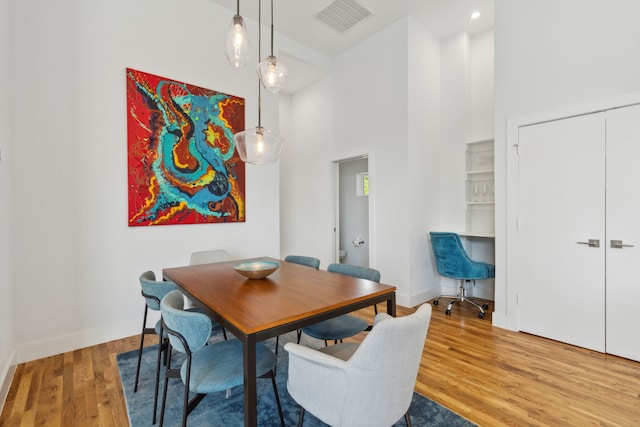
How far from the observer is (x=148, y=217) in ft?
10.0

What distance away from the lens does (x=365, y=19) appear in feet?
12.7

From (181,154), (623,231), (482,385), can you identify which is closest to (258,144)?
(181,154)

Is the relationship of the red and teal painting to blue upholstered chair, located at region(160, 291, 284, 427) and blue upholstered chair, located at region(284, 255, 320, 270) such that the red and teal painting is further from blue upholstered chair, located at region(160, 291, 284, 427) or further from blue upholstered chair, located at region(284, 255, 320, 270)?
blue upholstered chair, located at region(160, 291, 284, 427)

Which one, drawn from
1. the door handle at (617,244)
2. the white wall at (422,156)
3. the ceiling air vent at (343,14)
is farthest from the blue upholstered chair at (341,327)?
the ceiling air vent at (343,14)

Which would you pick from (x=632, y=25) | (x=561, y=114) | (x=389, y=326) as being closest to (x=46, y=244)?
(x=389, y=326)

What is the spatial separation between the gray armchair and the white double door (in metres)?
2.41

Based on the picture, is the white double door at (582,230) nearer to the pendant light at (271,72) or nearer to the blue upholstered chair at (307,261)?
the blue upholstered chair at (307,261)

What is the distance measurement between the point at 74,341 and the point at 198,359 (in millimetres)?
1956

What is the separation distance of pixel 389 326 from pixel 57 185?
10.2 feet

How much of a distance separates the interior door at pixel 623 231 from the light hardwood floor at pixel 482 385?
0.78 ft

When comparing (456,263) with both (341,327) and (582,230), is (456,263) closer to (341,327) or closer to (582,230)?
(582,230)

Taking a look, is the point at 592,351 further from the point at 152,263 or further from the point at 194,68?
the point at 194,68

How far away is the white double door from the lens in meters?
2.44

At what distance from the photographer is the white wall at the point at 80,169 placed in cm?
250
